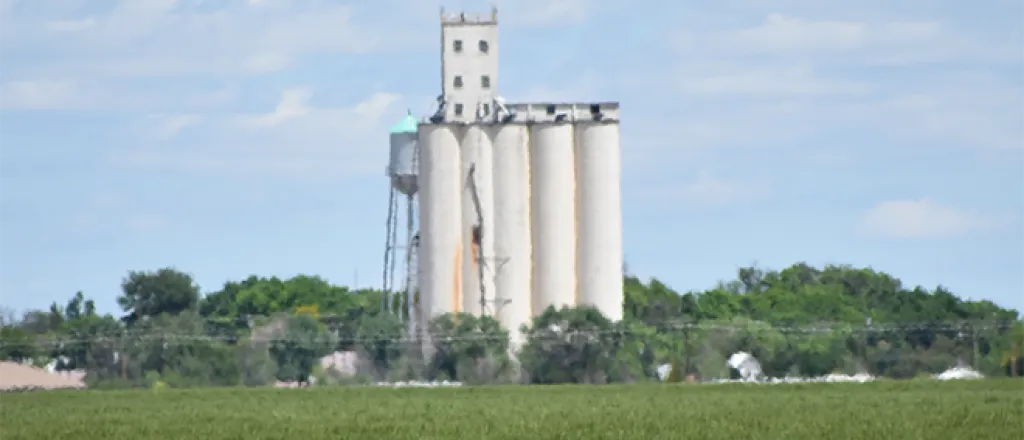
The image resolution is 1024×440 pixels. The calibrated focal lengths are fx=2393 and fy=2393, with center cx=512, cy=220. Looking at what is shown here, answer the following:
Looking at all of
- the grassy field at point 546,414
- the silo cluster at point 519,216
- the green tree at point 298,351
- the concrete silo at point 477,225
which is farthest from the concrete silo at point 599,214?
the grassy field at point 546,414

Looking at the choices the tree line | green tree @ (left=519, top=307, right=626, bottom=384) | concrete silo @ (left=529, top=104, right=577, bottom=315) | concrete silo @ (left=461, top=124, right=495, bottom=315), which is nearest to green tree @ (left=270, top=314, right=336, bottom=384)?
the tree line

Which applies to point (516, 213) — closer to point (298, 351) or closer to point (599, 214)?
point (599, 214)

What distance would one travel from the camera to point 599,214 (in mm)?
117125

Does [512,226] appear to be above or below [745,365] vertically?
Answer: above

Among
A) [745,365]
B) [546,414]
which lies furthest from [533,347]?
[546,414]

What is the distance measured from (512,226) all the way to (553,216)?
2127 millimetres

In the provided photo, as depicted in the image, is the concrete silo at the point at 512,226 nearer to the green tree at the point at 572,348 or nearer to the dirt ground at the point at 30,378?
the green tree at the point at 572,348

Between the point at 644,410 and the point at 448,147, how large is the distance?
4856 cm

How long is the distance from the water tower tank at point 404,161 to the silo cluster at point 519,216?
445 cm

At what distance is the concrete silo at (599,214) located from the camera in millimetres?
117250

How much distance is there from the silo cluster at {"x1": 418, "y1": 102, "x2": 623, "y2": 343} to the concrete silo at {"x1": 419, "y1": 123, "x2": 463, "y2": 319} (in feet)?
0.16

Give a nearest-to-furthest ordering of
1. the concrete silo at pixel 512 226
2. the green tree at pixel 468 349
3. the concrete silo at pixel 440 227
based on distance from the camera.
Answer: the green tree at pixel 468 349 < the concrete silo at pixel 440 227 < the concrete silo at pixel 512 226

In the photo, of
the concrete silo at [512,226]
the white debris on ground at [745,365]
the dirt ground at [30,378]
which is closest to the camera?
the dirt ground at [30,378]

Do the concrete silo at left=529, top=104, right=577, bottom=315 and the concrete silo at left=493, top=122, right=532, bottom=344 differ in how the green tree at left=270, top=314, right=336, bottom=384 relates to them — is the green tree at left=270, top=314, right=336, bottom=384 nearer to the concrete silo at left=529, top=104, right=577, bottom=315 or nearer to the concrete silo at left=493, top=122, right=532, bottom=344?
the concrete silo at left=493, top=122, right=532, bottom=344
